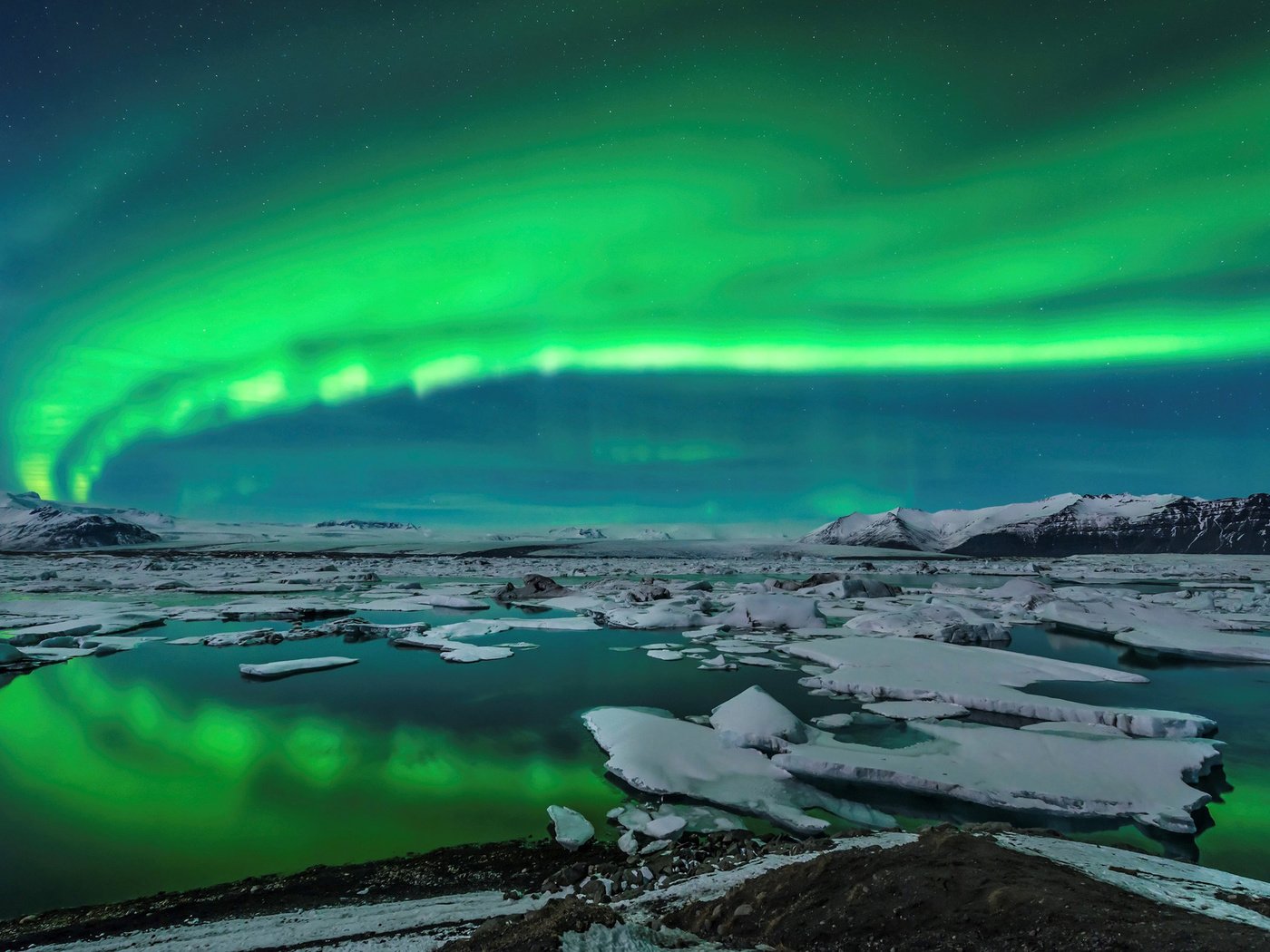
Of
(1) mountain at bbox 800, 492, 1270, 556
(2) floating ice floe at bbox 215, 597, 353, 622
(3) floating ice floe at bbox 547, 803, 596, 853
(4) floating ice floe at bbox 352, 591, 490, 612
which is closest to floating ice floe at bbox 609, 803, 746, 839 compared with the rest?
(3) floating ice floe at bbox 547, 803, 596, 853

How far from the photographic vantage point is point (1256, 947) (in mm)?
3156

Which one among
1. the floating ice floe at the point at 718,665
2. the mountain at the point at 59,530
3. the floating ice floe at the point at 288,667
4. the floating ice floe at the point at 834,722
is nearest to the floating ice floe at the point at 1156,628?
the floating ice floe at the point at 718,665

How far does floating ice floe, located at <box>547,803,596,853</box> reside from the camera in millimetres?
6672

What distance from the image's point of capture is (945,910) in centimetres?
399

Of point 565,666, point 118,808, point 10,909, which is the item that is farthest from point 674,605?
point 10,909

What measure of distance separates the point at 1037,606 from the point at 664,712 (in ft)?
73.4

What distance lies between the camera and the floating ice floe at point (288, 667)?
15156mm

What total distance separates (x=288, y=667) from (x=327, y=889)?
37.1 ft

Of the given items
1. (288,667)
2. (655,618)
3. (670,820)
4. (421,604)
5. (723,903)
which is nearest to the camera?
(723,903)

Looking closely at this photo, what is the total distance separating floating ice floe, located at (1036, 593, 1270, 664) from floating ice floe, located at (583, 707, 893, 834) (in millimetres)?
16698

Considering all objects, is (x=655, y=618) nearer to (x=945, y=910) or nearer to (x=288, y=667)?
(x=288, y=667)

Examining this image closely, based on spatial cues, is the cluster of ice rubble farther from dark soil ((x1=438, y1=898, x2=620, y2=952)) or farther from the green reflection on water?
dark soil ((x1=438, y1=898, x2=620, y2=952))

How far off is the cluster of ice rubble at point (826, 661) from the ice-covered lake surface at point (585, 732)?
0.06 meters

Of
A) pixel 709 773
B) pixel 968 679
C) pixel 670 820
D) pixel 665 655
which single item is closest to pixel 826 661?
pixel 968 679
